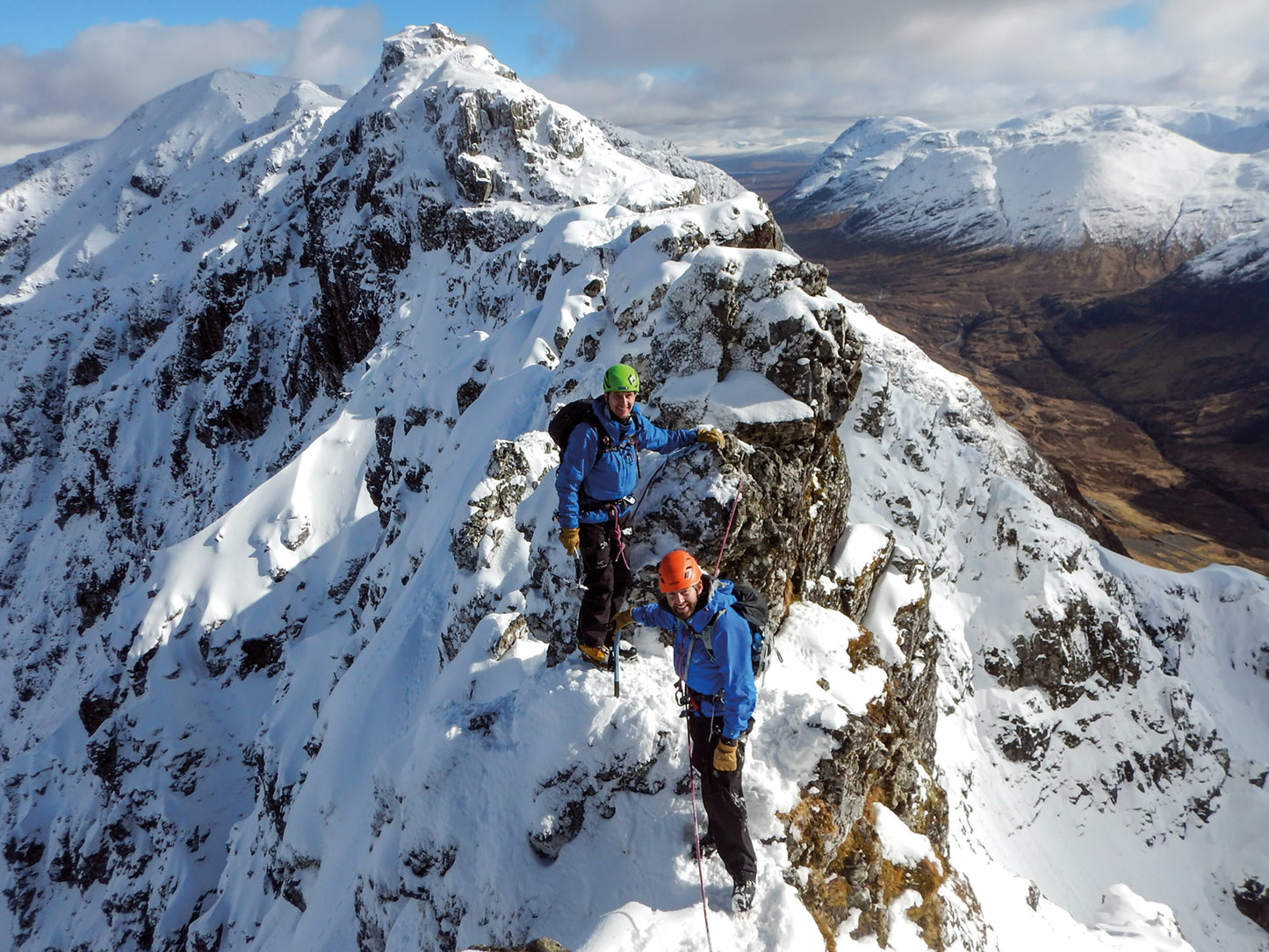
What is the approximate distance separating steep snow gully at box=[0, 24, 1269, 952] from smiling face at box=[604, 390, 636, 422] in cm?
181

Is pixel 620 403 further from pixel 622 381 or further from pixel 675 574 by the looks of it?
pixel 675 574

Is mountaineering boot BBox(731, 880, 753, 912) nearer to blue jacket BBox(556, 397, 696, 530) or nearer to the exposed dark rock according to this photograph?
blue jacket BBox(556, 397, 696, 530)

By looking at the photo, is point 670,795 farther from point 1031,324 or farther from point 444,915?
point 1031,324

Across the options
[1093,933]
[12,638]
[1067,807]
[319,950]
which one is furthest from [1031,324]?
[12,638]

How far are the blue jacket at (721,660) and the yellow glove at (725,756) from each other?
11 cm

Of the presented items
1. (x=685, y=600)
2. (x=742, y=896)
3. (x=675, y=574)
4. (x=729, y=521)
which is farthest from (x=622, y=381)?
(x=742, y=896)

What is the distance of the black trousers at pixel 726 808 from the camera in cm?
629

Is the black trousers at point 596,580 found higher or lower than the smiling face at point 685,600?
lower

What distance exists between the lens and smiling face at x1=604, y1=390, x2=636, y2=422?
764 cm

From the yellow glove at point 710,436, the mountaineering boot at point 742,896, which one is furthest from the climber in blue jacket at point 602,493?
the mountaineering boot at point 742,896

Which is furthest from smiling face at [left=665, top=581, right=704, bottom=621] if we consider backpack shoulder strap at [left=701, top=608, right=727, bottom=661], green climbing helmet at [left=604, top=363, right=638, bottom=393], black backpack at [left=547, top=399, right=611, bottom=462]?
green climbing helmet at [left=604, top=363, right=638, bottom=393]

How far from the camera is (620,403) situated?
7.69 m

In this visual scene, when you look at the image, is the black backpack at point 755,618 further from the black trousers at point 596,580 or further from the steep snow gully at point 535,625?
the black trousers at point 596,580

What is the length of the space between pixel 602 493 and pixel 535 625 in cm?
551
